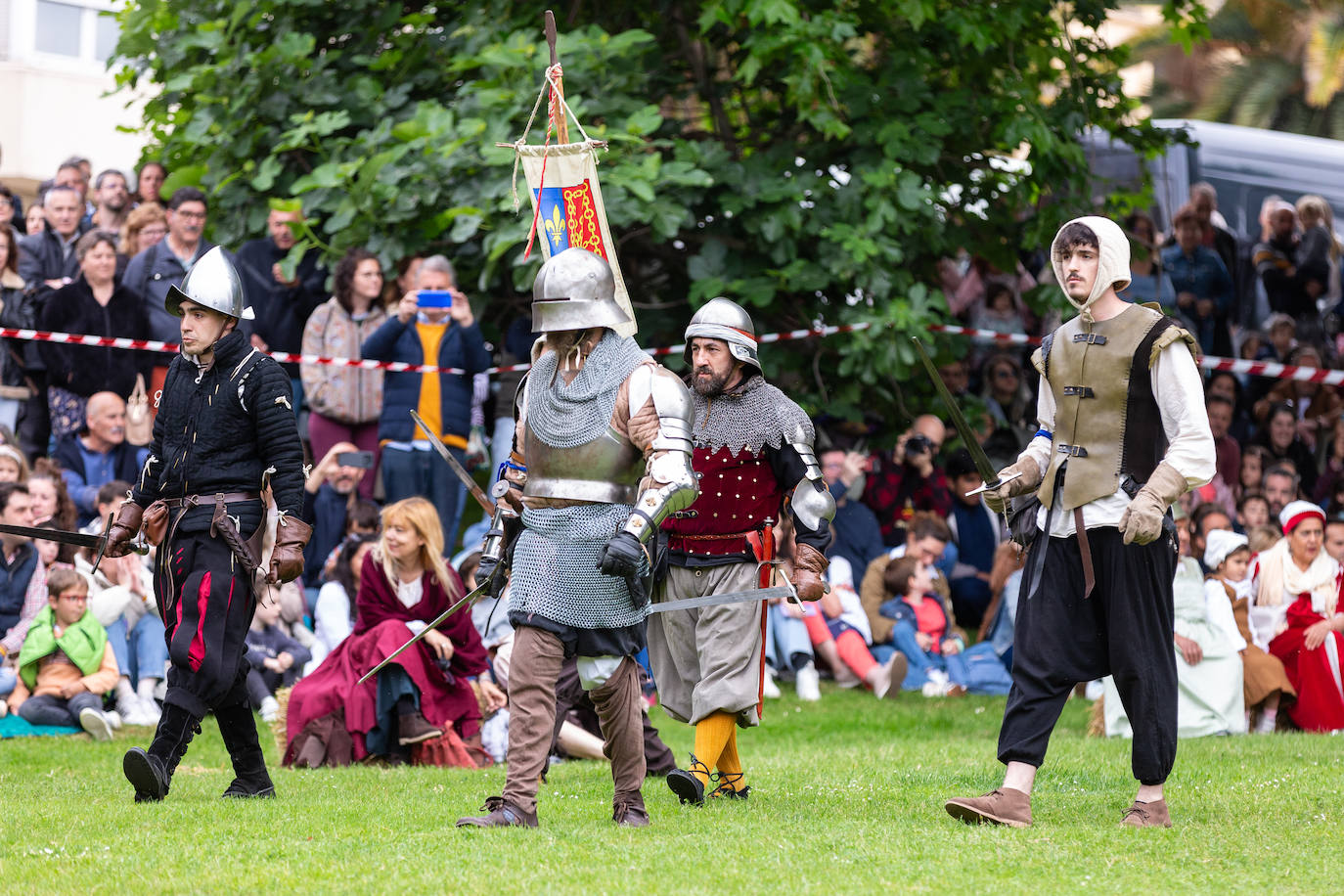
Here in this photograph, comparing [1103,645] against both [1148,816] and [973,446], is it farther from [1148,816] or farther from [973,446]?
Answer: [973,446]

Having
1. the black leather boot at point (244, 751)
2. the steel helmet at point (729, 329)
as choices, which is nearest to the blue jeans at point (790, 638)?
the steel helmet at point (729, 329)

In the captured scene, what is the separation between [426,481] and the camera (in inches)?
440

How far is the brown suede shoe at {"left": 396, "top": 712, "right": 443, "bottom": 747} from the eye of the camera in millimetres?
8742

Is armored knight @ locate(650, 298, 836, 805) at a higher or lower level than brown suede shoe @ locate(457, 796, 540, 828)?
higher

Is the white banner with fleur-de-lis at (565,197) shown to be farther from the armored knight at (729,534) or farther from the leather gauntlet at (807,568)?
the leather gauntlet at (807,568)

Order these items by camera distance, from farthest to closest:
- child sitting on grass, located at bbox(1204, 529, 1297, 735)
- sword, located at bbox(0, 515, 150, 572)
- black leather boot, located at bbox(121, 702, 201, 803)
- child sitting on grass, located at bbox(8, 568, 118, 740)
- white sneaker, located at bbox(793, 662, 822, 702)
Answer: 1. white sneaker, located at bbox(793, 662, 822, 702)
2. child sitting on grass, located at bbox(1204, 529, 1297, 735)
3. child sitting on grass, located at bbox(8, 568, 118, 740)
4. sword, located at bbox(0, 515, 150, 572)
5. black leather boot, located at bbox(121, 702, 201, 803)

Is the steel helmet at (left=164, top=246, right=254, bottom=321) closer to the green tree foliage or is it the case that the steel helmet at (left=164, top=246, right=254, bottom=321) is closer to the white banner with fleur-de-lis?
the white banner with fleur-de-lis

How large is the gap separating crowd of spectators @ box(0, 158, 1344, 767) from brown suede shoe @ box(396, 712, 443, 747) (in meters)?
0.02

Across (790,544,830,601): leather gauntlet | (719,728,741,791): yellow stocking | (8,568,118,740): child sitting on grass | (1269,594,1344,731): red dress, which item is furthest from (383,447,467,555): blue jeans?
(1269,594,1344,731): red dress

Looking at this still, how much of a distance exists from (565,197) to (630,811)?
3047mm

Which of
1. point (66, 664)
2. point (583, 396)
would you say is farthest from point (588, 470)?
point (66, 664)

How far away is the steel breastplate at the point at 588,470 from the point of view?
598cm

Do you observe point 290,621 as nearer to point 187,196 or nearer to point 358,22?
point 187,196

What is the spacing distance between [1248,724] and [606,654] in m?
5.92
